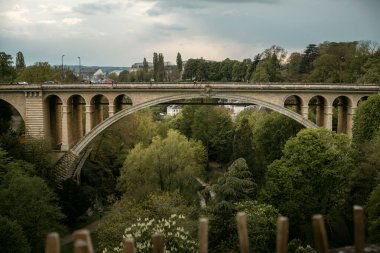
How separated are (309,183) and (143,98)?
16275mm

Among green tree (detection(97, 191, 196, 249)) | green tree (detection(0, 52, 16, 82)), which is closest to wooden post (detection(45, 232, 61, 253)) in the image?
green tree (detection(97, 191, 196, 249))

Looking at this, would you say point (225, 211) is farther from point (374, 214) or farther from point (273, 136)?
point (273, 136)

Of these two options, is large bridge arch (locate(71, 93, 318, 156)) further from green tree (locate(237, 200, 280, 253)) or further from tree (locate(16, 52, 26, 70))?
tree (locate(16, 52, 26, 70))

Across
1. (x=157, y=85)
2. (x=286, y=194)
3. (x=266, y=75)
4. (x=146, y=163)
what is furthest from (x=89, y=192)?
(x=266, y=75)

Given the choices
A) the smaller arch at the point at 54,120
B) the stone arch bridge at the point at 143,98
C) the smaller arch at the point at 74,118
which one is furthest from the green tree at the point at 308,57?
the smaller arch at the point at 54,120

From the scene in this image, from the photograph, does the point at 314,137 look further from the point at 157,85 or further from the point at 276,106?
the point at 157,85

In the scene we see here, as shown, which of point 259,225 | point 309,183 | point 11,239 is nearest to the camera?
point 11,239

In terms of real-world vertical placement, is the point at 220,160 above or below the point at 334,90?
below

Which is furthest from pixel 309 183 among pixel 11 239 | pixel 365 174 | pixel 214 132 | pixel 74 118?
pixel 214 132

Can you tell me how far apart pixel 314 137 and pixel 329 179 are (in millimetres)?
2636

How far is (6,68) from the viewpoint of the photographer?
179 ft

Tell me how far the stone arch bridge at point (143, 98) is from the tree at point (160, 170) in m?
4.71

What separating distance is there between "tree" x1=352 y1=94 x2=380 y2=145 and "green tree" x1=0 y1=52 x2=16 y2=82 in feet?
134

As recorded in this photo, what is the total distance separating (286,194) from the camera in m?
25.1
